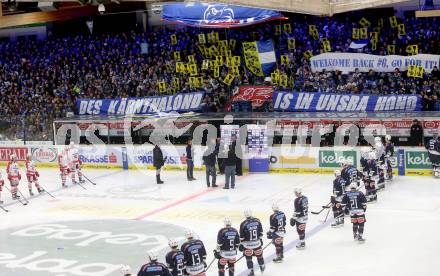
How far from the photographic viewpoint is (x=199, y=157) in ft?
85.0

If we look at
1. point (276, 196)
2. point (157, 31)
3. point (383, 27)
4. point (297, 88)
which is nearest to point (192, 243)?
point (276, 196)

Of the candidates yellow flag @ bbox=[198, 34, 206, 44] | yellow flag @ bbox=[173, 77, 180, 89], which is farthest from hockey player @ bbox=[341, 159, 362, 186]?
yellow flag @ bbox=[198, 34, 206, 44]

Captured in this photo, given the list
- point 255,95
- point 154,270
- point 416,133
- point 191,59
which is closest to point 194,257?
point 154,270

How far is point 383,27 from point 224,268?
20.1 meters

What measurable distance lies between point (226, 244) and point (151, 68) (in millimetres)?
22042

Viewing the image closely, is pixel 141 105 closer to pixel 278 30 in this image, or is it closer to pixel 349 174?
pixel 278 30

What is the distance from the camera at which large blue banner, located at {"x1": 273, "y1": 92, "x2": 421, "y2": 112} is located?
87.0 feet

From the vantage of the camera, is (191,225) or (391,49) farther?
(391,49)

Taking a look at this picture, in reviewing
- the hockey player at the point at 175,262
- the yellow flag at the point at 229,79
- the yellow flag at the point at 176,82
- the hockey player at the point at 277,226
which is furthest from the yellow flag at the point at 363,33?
the hockey player at the point at 175,262

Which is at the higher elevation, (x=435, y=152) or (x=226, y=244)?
(x=435, y=152)

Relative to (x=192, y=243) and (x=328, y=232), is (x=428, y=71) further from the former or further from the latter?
(x=192, y=243)

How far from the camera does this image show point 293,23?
105 ft

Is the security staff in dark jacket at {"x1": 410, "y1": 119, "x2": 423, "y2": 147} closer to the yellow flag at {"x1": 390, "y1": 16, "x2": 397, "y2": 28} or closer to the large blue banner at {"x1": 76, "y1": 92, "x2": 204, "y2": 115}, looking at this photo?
the yellow flag at {"x1": 390, "y1": 16, "x2": 397, "y2": 28}

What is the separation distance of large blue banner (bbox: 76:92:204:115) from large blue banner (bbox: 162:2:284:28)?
3266mm
